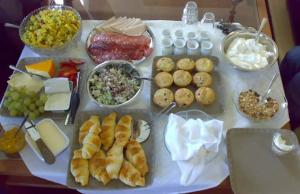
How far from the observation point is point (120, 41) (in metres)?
1.39

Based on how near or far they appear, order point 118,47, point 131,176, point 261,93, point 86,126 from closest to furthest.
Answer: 1. point 131,176
2. point 86,126
3. point 261,93
4. point 118,47

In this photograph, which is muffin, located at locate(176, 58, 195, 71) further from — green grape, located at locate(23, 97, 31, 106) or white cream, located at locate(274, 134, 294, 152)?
green grape, located at locate(23, 97, 31, 106)

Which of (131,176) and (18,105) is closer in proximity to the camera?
(131,176)

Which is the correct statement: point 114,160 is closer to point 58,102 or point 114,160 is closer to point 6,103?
point 58,102

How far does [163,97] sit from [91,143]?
11.5 inches

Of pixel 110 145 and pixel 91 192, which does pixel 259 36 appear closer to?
pixel 110 145

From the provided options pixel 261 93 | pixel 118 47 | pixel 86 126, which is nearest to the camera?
pixel 86 126

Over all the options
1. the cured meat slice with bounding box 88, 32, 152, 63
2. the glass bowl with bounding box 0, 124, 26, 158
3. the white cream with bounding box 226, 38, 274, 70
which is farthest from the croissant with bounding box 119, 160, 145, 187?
the white cream with bounding box 226, 38, 274, 70

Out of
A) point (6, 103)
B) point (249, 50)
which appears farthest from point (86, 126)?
point (249, 50)

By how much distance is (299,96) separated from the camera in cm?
140

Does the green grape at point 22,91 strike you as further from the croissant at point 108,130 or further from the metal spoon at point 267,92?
the metal spoon at point 267,92

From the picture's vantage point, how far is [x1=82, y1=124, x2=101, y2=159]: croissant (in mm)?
1081

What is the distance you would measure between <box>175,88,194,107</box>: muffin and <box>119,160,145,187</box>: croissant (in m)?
0.29

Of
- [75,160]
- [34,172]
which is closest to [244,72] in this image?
[75,160]
